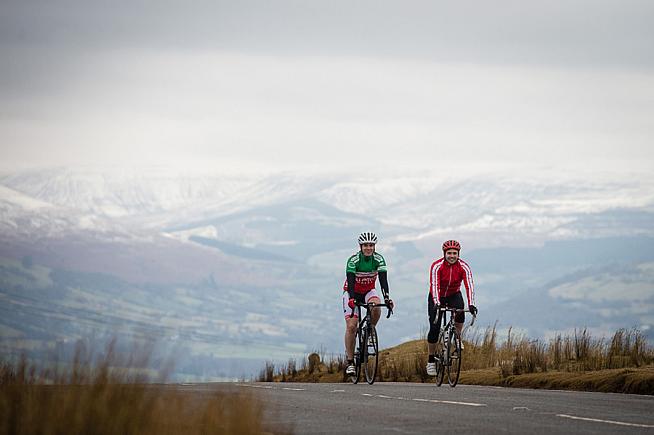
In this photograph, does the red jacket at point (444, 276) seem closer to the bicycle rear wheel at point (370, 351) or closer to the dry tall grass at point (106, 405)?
the bicycle rear wheel at point (370, 351)

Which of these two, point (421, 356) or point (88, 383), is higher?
point (421, 356)

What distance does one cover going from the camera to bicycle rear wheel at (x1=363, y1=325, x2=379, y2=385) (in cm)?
2525

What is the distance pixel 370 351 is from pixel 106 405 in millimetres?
14297

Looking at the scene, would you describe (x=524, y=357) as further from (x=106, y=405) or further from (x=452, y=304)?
(x=106, y=405)

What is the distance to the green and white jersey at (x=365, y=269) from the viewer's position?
25.2 m

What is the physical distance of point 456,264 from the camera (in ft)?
76.1

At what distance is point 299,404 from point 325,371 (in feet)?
44.6

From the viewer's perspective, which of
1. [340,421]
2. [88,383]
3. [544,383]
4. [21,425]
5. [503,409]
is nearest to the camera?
[21,425]

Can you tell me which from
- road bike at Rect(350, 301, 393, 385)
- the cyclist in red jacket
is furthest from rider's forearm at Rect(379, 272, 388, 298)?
the cyclist in red jacket

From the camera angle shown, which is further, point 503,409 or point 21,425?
point 503,409

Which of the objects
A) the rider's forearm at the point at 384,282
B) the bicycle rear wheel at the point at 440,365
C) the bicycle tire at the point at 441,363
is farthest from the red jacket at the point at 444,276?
the rider's forearm at the point at 384,282

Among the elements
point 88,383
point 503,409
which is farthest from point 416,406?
point 88,383

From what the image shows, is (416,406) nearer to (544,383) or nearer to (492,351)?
(544,383)

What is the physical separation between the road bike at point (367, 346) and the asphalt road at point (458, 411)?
390 cm
